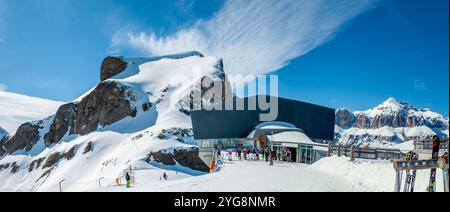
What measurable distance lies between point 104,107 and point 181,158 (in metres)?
74.6

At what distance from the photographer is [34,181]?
375ft

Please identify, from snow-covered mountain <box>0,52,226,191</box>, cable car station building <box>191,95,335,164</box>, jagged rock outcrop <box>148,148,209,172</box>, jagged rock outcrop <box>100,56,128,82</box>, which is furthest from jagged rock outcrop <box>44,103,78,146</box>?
cable car station building <box>191,95,335,164</box>

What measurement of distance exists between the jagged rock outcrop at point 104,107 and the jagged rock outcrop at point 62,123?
10.1 meters

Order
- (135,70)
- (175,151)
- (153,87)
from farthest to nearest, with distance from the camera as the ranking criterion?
1. (135,70)
2. (153,87)
3. (175,151)

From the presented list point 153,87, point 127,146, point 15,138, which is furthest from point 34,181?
point 15,138

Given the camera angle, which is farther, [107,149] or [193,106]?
[193,106]

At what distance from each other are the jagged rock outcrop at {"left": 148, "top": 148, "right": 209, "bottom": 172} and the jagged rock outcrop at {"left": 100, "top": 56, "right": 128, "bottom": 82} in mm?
111507

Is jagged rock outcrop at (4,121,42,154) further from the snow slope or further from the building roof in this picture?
the snow slope

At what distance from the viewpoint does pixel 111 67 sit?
174125 millimetres

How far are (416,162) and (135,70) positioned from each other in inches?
6694

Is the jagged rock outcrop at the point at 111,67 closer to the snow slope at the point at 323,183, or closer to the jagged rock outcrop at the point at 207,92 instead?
the jagged rock outcrop at the point at 207,92

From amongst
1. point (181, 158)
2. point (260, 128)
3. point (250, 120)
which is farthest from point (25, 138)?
point (260, 128)
